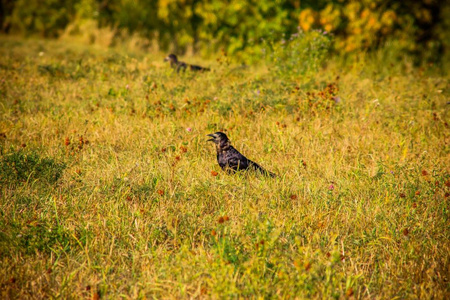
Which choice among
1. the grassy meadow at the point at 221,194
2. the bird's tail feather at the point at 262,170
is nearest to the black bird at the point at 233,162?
the bird's tail feather at the point at 262,170

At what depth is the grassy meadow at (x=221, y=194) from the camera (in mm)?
2178

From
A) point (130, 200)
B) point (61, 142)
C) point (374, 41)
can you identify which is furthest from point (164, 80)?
point (374, 41)

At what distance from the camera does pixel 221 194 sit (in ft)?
10.2

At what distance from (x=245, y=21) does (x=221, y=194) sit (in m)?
8.84

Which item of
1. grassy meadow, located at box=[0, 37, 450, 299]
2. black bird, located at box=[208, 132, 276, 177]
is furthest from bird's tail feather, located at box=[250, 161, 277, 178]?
grassy meadow, located at box=[0, 37, 450, 299]

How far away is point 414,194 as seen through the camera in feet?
10.4

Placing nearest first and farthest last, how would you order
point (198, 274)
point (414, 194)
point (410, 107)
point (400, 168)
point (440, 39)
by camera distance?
point (198, 274) < point (414, 194) < point (400, 168) < point (410, 107) < point (440, 39)

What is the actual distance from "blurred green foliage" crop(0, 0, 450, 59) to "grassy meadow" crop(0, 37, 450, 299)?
12.1 feet

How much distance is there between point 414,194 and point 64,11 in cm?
1508

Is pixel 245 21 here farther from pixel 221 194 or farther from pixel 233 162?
pixel 221 194

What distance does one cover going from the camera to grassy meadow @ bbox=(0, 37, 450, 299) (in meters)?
2.18

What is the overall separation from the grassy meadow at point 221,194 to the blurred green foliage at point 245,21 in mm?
3693

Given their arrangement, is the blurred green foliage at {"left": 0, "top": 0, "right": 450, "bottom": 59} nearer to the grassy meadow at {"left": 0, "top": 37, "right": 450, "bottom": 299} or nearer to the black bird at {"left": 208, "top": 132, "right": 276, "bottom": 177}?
the grassy meadow at {"left": 0, "top": 37, "right": 450, "bottom": 299}

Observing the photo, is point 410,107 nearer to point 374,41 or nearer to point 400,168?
point 400,168
